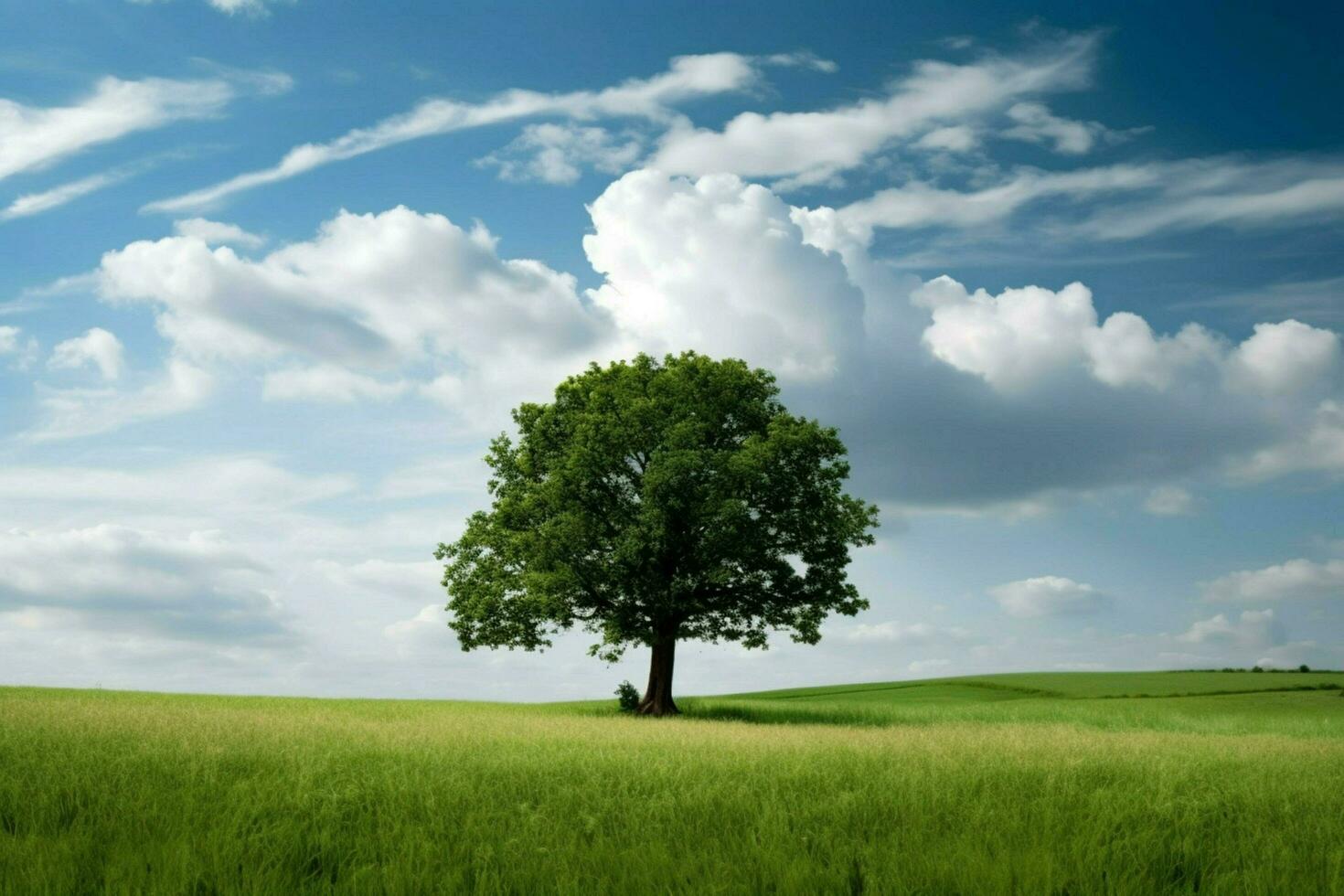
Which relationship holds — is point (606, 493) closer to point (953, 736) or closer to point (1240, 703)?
point (953, 736)

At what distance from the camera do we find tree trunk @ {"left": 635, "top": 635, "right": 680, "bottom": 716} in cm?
3888

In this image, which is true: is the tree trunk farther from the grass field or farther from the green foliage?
the grass field

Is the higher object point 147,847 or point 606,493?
point 606,493

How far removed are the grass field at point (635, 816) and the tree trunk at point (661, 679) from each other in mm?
20208

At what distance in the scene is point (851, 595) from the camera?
38.3m

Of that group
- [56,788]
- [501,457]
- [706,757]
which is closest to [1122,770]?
[706,757]

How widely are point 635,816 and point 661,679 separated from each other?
28656 millimetres

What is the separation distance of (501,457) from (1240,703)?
1602 inches

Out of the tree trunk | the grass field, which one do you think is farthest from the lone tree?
the grass field

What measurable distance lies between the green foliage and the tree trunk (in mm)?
525

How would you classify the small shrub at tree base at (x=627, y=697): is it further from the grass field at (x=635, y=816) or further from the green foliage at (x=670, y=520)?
the grass field at (x=635, y=816)

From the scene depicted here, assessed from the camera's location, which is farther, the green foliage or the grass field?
the green foliage

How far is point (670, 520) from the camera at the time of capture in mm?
36625

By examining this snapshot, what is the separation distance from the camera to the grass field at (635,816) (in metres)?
8.53
